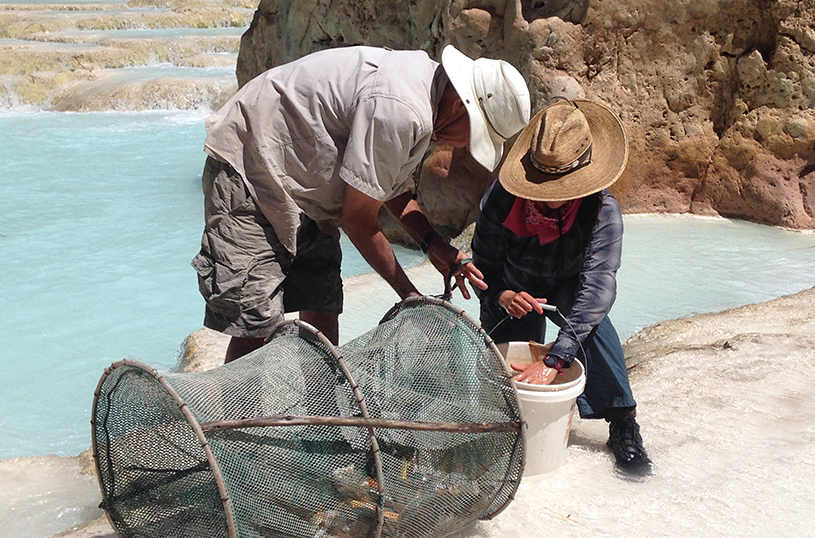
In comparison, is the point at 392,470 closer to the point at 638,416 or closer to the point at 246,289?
the point at 246,289

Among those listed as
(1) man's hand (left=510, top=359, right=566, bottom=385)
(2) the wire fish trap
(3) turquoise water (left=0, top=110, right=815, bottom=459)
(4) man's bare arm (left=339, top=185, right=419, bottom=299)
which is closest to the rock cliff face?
(3) turquoise water (left=0, top=110, right=815, bottom=459)

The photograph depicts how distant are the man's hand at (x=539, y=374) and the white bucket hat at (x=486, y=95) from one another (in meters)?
0.71

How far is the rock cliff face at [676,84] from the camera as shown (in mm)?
6551

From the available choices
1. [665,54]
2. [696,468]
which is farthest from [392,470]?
[665,54]

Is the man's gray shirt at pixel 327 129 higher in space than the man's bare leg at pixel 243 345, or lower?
higher

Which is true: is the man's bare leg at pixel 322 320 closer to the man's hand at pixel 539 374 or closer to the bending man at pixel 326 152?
the bending man at pixel 326 152

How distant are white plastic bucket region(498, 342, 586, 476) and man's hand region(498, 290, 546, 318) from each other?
0.17 metres

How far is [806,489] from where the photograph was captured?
2.75 m

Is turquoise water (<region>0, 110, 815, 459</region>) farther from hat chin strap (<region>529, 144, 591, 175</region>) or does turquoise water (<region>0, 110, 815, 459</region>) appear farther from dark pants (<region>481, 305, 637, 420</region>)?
hat chin strap (<region>529, 144, 591, 175</region>)

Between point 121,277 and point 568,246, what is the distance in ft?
16.4

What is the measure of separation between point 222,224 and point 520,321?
1.18 meters

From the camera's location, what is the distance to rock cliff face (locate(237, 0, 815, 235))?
6551 millimetres

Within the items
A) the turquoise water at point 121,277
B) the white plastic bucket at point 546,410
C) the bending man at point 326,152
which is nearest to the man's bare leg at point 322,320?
the bending man at point 326,152

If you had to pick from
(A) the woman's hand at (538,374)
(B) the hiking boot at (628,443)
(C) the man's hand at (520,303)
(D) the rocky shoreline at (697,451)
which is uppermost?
(C) the man's hand at (520,303)
